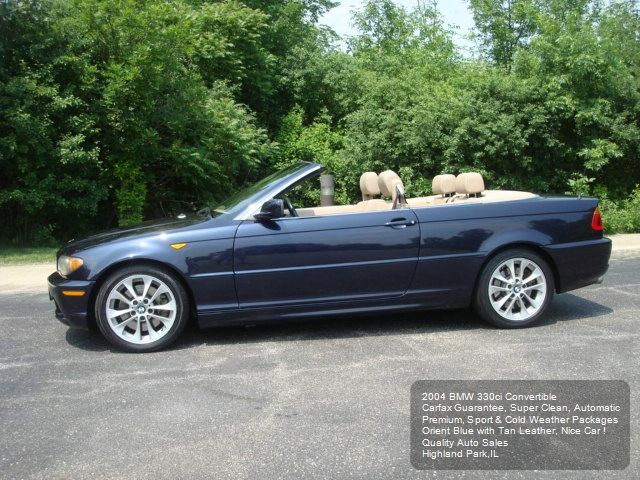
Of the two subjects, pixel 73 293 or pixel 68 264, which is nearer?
pixel 73 293

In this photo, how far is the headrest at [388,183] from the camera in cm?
614

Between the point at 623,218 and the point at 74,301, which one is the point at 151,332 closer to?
the point at 74,301

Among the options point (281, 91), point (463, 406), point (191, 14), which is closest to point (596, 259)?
Result: point (463, 406)

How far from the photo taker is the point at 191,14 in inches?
593

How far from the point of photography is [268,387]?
14.6 feet

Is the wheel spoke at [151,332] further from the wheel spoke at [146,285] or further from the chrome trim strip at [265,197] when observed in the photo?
the chrome trim strip at [265,197]

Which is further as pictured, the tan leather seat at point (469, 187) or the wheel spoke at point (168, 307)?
the tan leather seat at point (469, 187)

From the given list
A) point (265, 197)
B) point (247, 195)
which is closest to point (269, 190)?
point (265, 197)

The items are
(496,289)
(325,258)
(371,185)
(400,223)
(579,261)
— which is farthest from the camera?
(371,185)

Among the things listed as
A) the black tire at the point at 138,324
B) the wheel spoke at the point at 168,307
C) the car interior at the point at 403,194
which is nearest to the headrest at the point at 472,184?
the car interior at the point at 403,194

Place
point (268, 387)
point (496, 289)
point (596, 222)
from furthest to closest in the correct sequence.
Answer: point (596, 222) → point (496, 289) → point (268, 387)

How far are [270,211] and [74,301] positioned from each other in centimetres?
173

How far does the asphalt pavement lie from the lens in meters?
3.39

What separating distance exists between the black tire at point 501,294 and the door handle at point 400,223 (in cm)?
78
